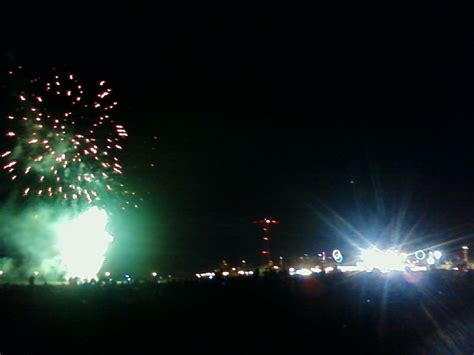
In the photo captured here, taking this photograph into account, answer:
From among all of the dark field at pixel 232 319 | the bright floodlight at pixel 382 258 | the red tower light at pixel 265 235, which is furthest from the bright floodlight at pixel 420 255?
the dark field at pixel 232 319

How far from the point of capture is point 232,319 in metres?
10.3

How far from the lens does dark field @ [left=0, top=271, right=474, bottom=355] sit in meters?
9.12

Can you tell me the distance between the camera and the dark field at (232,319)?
9.12 metres

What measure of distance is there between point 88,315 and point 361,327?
5191mm

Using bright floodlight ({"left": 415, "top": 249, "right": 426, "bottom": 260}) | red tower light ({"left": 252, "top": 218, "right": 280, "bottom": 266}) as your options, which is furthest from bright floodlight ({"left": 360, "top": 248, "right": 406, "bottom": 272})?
red tower light ({"left": 252, "top": 218, "right": 280, "bottom": 266})

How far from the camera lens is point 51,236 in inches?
965

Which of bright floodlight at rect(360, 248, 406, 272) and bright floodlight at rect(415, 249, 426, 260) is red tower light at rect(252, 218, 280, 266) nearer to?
bright floodlight at rect(360, 248, 406, 272)

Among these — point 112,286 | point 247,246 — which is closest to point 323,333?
point 112,286

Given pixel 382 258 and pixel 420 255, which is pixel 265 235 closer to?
pixel 382 258

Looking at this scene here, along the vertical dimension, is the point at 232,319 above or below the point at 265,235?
below

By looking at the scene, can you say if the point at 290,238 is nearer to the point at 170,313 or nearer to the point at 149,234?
the point at 149,234

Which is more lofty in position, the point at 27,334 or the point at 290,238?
the point at 290,238

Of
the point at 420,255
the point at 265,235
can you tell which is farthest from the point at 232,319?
the point at 420,255

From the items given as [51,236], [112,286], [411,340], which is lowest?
[411,340]
